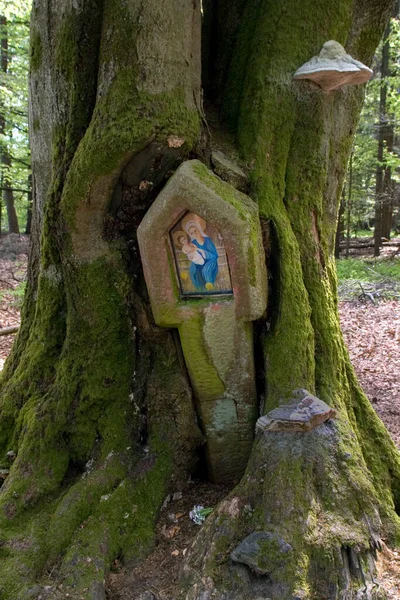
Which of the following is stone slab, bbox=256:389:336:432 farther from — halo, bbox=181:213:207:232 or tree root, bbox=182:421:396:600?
halo, bbox=181:213:207:232

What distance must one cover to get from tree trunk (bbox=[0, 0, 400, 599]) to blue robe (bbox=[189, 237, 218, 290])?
0.46 meters

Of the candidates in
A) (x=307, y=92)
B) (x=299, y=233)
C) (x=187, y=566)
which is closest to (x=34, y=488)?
(x=187, y=566)

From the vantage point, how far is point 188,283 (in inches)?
134

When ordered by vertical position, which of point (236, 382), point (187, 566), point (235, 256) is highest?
point (235, 256)

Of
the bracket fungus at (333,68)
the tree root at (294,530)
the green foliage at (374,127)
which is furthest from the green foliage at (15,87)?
the tree root at (294,530)

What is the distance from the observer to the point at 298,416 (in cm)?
312

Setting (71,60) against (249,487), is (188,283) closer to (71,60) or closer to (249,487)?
(249,487)

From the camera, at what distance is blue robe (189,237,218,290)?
130 inches

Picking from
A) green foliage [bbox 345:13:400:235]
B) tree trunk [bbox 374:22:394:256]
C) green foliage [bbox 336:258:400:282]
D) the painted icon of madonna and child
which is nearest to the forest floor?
green foliage [bbox 336:258:400:282]

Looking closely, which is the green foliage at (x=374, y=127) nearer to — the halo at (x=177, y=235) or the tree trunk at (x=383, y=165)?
the tree trunk at (x=383, y=165)

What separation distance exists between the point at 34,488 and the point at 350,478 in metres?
2.13

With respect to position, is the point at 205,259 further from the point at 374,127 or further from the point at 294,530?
the point at 374,127

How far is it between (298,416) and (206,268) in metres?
1.13

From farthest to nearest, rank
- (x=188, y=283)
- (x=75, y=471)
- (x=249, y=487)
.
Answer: (x=75, y=471) < (x=188, y=283) < (x=249, y=487)
